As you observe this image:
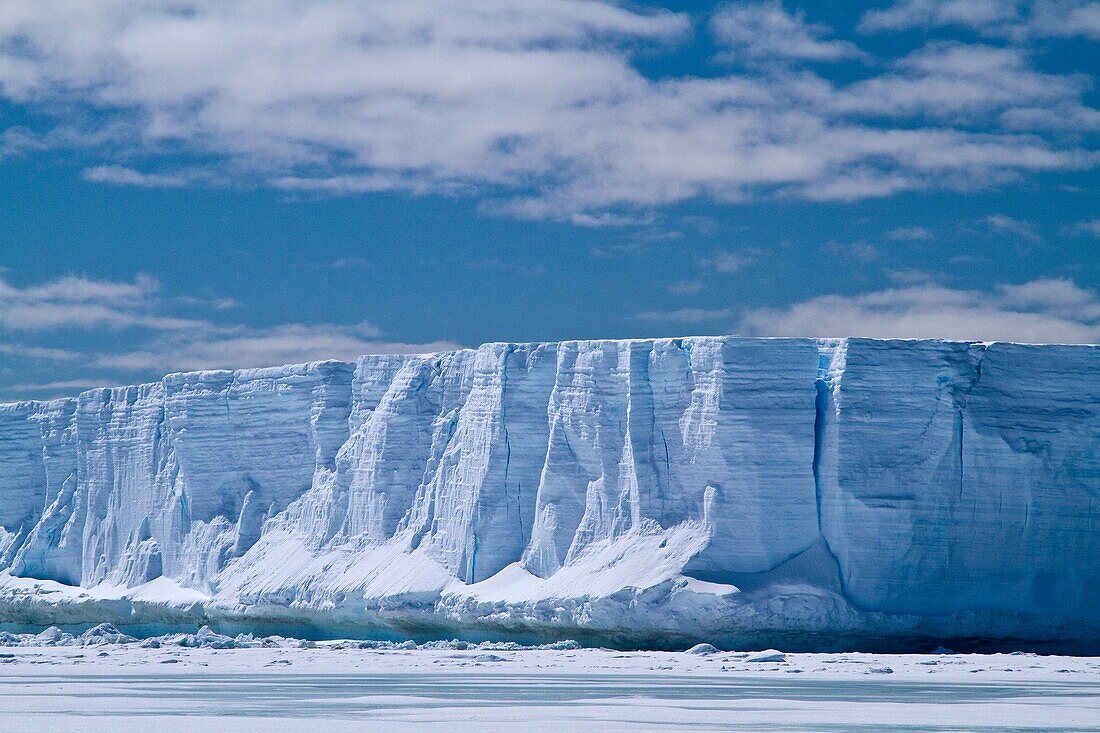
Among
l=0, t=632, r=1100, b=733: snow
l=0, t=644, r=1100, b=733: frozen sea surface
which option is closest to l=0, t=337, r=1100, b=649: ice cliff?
l=0, t=632, r=1100, b=733: snow

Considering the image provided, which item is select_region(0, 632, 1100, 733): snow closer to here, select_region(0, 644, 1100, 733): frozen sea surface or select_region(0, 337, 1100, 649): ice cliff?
select_region(0, 644, 1100, 733): frozen sea surface

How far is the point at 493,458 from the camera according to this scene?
3158 cm

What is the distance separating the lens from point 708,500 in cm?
2772

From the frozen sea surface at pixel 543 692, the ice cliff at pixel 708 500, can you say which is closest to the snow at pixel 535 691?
the frozen sea surface at pixel 543 692

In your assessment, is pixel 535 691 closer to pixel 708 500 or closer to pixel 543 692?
pixel 543 692

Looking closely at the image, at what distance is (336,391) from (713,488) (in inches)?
444

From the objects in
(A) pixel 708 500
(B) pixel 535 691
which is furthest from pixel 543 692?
(A) pixel 708 500

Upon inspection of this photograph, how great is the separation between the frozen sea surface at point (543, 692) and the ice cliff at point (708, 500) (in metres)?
1.43

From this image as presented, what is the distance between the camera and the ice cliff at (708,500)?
89.0ft

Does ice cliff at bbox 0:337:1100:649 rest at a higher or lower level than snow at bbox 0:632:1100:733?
higher

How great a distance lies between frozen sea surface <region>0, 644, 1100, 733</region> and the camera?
14.9 meters

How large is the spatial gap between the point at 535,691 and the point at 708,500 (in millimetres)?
9388

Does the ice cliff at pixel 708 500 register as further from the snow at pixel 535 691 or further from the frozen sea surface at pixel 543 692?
the frozen sea surface at pixel 543 692

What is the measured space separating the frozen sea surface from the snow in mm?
28
